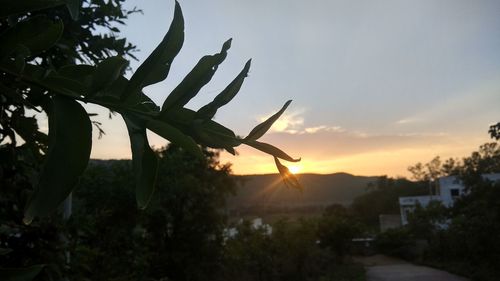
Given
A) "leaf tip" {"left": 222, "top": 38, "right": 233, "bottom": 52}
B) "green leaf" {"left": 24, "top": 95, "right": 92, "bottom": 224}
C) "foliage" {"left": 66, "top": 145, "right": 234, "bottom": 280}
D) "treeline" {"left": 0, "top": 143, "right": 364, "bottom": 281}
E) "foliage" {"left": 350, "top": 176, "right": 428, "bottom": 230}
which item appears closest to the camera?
"green leaf" {"left": 24, "top": 95, "right": 92, "bottom": 224}

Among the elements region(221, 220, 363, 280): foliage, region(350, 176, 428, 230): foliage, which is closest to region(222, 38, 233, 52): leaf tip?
region(221, 220, 363, 280): foliage

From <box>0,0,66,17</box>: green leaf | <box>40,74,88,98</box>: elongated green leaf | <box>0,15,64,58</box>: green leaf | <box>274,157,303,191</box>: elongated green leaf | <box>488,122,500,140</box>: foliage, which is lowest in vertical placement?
<box>274,157,303,191</box>: elongated green leaf

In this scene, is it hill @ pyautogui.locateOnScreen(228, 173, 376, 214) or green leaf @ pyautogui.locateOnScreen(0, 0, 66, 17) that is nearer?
green leaf @ pyautogui.locateOnScreen(0, 0, 66, 17)

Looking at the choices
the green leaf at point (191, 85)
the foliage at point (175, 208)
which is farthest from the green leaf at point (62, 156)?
the foliage at point (175, 208)

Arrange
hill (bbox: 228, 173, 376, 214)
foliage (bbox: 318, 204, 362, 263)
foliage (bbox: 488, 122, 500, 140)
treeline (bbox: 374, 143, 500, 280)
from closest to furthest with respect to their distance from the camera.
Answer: foliage (bbox: 488, 122, 500, 140) < treeline (bbox: 374, 143, 500, 280) < foliage (bbox: 318, 204, 362, 263) < hill (bbox: 228, 173, 376, 214)

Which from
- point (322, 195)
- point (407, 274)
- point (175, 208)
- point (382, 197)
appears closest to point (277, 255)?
point (175, 208)

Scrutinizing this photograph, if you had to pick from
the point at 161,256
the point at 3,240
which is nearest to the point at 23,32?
the point at 3,240

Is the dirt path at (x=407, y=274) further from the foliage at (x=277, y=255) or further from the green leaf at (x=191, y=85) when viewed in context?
the green leaf at (x=191, y=85)

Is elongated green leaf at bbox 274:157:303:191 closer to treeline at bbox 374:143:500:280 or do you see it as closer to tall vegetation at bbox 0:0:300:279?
tall vegetation at bbox 0:0:300:279

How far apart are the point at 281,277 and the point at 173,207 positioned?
14.2 ft

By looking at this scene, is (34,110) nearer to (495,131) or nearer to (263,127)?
(263,127)

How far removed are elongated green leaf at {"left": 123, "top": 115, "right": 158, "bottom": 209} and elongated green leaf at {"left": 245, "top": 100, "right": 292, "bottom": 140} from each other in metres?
0.16

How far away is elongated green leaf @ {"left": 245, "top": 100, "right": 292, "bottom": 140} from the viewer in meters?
0.72

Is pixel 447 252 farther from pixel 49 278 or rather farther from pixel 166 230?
pixel 49 278
